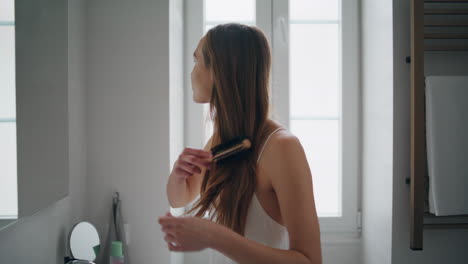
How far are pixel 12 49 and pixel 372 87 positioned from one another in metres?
1.26

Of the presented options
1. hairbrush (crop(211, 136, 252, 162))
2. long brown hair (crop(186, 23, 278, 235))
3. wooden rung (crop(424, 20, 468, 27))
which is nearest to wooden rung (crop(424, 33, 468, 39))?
wooden rung (crop(424, 20, 468, 27))

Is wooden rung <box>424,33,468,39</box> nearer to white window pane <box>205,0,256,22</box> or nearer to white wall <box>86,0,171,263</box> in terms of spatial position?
white window pane <box>205,0,256,22</box>

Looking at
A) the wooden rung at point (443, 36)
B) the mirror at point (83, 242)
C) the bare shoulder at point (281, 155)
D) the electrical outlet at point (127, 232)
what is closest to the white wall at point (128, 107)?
the electrical outlet at point (127, 232)

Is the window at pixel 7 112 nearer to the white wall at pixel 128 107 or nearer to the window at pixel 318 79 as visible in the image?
the white wall at pixel 128 107

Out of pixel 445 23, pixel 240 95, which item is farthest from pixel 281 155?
pixel 445 23

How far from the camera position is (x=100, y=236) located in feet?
4.09

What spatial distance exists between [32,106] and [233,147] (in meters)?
0.46

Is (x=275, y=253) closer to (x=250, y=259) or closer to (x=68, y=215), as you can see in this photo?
(x=250, y=259)

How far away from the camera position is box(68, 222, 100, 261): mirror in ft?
3.34

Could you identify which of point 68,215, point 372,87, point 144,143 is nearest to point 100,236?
point 68,215

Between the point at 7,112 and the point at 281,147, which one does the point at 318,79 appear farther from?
the point at 7,112

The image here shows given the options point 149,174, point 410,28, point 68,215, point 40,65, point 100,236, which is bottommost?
point 100,236

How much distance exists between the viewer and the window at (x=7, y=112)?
2.01ft

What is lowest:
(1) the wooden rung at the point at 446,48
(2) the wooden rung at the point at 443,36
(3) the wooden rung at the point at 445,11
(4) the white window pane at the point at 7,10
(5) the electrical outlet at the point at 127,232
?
(5) the electrical outlet at the point at 127,232
